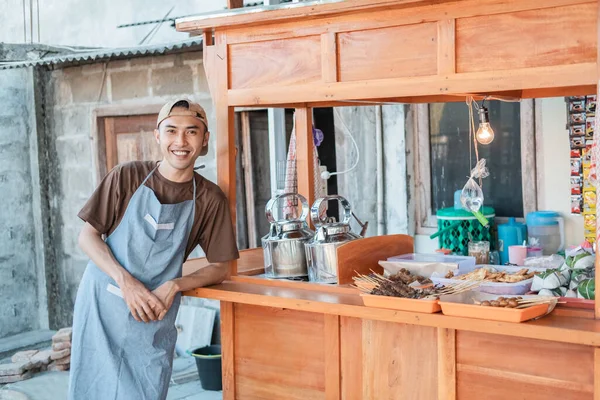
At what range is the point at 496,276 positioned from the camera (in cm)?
379

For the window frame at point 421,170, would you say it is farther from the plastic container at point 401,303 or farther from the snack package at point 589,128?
the plastic container at point 401,303

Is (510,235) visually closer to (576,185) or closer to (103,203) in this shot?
(576,185)

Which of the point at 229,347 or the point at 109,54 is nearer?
the point at 229,347

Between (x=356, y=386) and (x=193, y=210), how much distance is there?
125cm

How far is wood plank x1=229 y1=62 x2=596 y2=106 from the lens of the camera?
10.8ft

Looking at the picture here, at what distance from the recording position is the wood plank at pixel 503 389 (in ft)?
10.9

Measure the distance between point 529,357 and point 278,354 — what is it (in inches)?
56.8

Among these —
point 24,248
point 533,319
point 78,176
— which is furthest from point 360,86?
point 24,248

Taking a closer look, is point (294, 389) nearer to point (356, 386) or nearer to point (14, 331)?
point (356, 386)

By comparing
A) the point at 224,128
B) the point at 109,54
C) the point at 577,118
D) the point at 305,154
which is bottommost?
the point at 305,154

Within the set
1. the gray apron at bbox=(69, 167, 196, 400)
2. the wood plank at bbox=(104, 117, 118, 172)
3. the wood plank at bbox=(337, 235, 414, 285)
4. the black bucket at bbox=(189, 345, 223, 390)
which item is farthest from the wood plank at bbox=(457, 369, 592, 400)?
the wood plank at bbox=(104, 117, 118, 172)

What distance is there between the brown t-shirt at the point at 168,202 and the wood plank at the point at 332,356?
0.67 metres

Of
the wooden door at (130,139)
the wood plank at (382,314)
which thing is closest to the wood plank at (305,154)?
the wood plank at (382,314)

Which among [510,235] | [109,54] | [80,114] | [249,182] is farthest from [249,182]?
[510,235]
